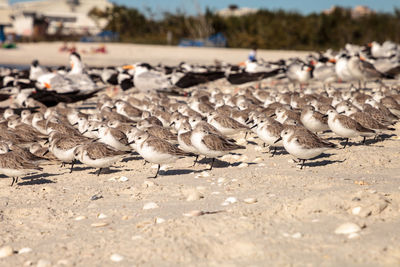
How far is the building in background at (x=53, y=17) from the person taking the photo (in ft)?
256

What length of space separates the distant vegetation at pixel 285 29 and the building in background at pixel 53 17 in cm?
1645

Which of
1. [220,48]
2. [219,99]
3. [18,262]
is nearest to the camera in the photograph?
[18,262]

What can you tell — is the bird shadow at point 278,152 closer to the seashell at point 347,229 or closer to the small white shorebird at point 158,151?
the small white shorebird at point 158,151

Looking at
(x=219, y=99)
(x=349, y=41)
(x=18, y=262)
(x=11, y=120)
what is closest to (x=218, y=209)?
(x=18, y=262)

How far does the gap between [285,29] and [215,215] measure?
51107mm

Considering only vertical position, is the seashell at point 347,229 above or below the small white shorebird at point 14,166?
above

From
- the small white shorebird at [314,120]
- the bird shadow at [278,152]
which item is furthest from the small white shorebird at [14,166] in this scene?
the small white shorebird at [314,120]

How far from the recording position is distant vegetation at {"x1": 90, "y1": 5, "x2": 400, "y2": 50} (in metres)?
55.0

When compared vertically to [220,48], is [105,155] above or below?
above

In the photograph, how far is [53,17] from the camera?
99.5 metres

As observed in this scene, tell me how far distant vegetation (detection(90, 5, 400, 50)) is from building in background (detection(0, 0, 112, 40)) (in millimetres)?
16453

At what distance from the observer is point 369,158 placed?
31.9 feet

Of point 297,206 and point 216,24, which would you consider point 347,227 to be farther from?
point 216,24

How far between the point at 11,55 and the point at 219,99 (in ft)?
128
